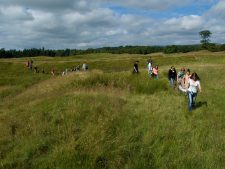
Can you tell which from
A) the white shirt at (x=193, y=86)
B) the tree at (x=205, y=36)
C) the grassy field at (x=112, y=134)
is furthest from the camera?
the tree at (x=205, y=36)

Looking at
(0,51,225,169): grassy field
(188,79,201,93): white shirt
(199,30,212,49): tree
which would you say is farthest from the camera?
(199,30,212,49): tree

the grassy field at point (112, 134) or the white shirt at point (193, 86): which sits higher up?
the white shirt at point (193, 86)

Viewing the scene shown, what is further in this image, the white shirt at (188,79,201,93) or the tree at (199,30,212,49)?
the tree at (199,30,212,49)

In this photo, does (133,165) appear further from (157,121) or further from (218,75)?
(218,75)

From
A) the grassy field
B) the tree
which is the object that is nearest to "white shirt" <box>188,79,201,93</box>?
the grassy field

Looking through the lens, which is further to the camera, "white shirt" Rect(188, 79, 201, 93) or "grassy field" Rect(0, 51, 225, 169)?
"white shirt" Rect(188, 79, 201, 93)

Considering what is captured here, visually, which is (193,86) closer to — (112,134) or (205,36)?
(112,134)

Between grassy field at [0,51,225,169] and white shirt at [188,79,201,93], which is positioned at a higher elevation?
white shirt at [188,79,201,93]

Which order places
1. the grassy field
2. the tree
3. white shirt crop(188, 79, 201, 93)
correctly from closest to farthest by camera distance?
the grassy field < white shirt crop(188, 79, 201, 93) < the tree

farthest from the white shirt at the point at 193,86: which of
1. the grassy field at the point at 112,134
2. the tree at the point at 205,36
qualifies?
the tree at the point at 205,36

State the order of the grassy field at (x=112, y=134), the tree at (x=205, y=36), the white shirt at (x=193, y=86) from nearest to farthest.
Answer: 1. the grassy field at (x=112, y=134)
2. the white shirt at (x=193, y=86)
3. the tree at (x=205, y=36)

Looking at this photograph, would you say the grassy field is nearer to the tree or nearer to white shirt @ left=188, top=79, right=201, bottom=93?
white shirt @ left=188, top=79, right=201, bottom=93

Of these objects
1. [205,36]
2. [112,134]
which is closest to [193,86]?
[112,134]

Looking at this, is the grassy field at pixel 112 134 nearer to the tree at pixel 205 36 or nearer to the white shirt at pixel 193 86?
the white shirt at pixel 193 86
